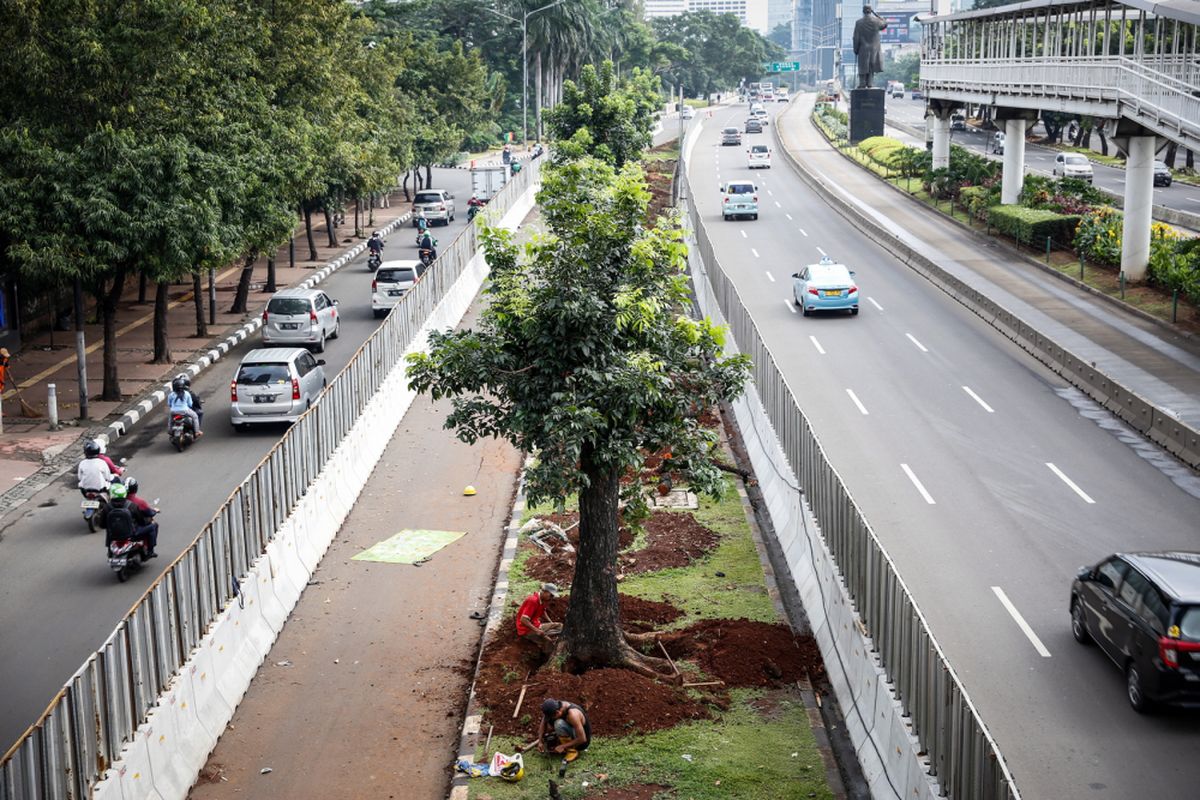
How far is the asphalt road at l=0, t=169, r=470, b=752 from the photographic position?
16.6 metres

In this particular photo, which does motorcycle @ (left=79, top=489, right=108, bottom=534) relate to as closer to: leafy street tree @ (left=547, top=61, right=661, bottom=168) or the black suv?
the black suv

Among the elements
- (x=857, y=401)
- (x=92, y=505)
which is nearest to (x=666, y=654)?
(x=92, y=505)

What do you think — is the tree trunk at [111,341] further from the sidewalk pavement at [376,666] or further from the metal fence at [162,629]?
the sidewalk pavement at [376,666]

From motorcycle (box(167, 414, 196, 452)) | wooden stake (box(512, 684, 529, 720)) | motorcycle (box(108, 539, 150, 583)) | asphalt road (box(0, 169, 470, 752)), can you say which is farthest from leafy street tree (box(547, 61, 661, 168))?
wooden stake (box(512, 684, 529, 720))

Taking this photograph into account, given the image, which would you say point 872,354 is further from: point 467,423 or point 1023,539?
point 467,423

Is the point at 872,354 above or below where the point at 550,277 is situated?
below

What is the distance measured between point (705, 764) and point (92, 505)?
12562 mm

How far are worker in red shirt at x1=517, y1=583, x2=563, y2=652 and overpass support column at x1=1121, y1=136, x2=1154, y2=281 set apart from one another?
1042 inches

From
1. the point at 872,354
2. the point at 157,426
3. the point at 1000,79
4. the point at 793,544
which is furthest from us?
the point at 1000,79

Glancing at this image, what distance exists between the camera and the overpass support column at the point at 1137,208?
37.7 meters

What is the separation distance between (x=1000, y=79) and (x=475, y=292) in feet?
78.8

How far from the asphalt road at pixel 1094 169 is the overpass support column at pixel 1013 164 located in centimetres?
827

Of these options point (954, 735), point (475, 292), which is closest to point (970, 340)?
point (475, 292)

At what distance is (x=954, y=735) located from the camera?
36.6ft
